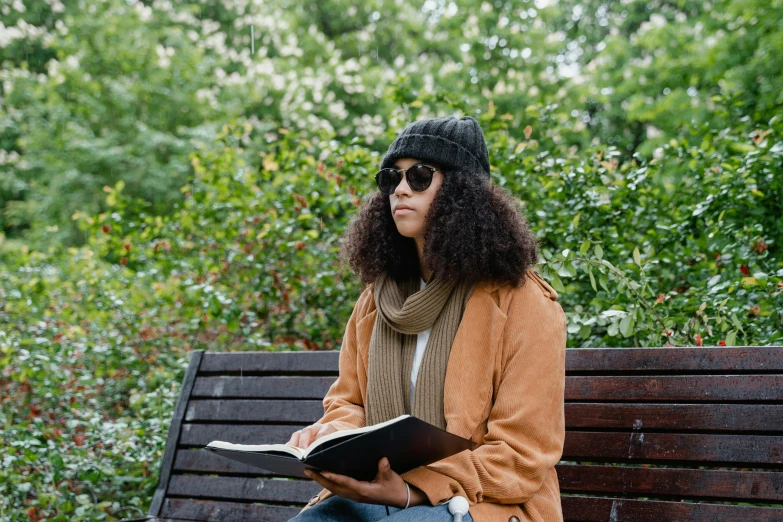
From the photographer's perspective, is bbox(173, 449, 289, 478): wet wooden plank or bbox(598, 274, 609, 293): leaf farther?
bbox(173, 449, 289, 478): wet wooden plank

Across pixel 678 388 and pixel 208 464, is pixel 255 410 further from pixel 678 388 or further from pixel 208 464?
pixel 678 388

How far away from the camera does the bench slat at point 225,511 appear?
3021 millimetres

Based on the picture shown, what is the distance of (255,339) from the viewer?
4.34m

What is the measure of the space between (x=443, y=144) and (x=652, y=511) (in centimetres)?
126

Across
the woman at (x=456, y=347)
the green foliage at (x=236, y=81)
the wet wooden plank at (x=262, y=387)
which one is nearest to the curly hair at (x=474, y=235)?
the woman at (x=456, y=347)

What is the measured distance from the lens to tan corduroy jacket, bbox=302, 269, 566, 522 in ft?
6.66

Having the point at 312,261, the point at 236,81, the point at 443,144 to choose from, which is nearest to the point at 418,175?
the point at 443,144

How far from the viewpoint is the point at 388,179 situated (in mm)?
2420

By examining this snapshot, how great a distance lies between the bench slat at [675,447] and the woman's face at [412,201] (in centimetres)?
88

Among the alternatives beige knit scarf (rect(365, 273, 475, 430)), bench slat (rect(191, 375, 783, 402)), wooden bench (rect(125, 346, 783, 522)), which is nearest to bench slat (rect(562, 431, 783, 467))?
wooden bench (rect(125, 346, 783, 522))

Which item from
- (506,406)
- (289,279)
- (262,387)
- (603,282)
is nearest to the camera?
(506,406)

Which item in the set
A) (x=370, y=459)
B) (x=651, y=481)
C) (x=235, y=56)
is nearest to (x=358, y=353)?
(x=370, y=459)

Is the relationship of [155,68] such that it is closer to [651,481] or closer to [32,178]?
[32,178]

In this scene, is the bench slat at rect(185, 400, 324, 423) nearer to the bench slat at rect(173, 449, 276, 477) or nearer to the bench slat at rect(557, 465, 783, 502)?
the bench slat at rect(173, 449, 276, 477)
